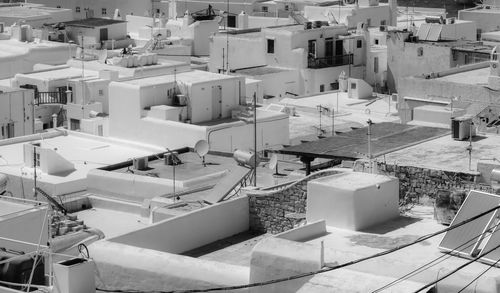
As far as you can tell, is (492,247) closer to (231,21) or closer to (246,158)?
(246,158)

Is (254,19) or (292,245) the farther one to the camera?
(254,19)

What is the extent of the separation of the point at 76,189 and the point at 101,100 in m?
12.3

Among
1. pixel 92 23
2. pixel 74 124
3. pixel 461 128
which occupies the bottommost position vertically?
pixel 74 124

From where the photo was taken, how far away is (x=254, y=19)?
70.8m

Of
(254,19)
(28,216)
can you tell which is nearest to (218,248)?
(28,216)

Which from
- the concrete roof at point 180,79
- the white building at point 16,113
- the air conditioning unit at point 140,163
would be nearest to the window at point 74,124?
the white building at point 16,113

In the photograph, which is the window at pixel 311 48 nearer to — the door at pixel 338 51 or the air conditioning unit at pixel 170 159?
the door at pixel 338 51

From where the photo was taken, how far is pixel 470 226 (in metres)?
19.3

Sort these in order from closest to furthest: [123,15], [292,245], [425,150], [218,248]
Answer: [292,245], [218,248], [425,150], [123,15]

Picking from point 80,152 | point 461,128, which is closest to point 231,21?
point 80,152

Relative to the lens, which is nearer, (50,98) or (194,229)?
(194,229)

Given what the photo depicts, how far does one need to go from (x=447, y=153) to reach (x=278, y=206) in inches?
200

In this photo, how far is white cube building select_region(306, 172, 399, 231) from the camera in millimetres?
21366

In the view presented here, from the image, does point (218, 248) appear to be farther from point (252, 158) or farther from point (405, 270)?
point (252, 158)
